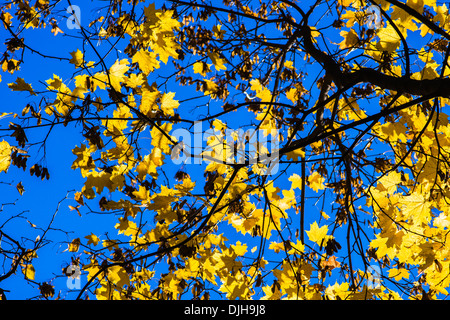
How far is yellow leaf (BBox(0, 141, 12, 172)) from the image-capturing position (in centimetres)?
222

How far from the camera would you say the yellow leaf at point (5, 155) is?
7.29 feet

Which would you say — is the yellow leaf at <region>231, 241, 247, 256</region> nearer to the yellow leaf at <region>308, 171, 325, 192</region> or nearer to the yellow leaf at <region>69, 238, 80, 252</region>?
the yellow leaf at <region>308, 171, 325, 192</region>

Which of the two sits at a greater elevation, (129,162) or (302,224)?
(129,162)

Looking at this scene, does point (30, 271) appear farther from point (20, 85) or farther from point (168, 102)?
point (168, 102)

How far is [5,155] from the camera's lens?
2229 millimetres

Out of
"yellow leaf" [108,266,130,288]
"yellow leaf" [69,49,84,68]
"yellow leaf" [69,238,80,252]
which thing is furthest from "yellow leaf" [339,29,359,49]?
"yellow leaf" [69,238,80,252]

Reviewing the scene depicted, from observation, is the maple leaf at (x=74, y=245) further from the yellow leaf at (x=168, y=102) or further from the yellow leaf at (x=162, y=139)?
the yellow leaf at (x=168, y=102)

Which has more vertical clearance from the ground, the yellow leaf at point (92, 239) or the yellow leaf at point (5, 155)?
the yellow leaf at point (5, 155)

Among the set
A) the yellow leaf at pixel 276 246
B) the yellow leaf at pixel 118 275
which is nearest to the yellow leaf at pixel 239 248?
the yellow leaf at pixel 276 246
